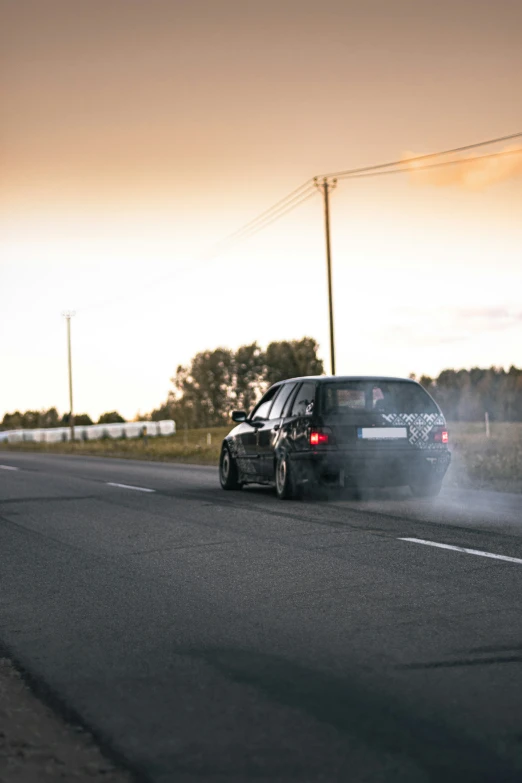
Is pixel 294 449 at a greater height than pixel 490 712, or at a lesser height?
greater

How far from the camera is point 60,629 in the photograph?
18.6 ft

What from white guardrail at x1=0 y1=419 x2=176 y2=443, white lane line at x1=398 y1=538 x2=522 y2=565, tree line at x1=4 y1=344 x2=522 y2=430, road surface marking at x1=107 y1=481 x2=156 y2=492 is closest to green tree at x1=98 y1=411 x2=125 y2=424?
tree line at x1=4 y1=344 x2=522 y2=430

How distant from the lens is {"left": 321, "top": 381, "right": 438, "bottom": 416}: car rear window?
12773 millimetres

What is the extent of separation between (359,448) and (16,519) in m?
4.23

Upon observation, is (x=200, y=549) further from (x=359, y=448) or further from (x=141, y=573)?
(x=359, y=448)

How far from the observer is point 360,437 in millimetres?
12547

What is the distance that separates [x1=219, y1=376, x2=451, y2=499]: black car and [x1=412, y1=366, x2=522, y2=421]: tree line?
112254 mm

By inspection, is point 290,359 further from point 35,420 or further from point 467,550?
point 467,550

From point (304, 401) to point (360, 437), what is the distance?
3.24ft

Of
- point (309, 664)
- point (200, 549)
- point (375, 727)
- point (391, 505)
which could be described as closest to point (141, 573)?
point (200, 549)

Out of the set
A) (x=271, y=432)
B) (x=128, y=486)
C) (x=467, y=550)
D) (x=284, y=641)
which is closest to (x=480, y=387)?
(x=128, y=486)

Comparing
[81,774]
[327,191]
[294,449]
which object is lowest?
[81,774]

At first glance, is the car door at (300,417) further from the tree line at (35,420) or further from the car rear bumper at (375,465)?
the tree line at (35,420)

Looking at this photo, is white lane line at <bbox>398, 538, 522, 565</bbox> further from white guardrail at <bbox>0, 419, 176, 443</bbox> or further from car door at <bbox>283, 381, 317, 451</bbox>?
white guardrail at <bbox>0, 419, 176, 443</bbox>
